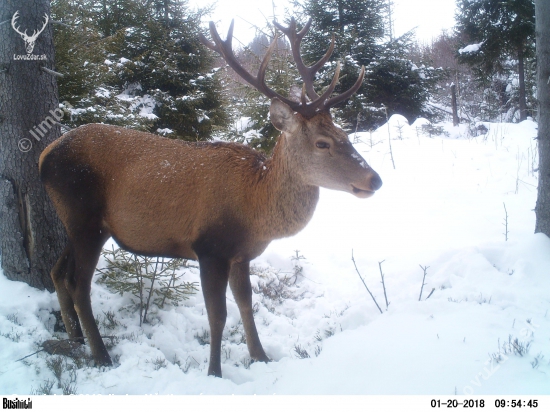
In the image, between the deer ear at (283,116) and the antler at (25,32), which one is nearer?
the deer ear at (283,116)

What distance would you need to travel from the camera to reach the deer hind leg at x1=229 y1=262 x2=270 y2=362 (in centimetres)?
394

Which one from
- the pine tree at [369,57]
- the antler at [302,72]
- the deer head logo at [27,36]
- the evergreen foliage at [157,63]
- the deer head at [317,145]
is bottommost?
the deer head at [317,145]

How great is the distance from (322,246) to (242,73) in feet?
11.9

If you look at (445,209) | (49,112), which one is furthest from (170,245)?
(445,209)

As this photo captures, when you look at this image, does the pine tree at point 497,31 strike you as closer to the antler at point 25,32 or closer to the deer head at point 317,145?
the deer head at point 317,145

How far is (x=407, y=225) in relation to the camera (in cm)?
662

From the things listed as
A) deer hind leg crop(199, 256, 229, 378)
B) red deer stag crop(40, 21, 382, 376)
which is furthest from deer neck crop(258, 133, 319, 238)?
deer hind leg crop(199, 256, 229, 378)

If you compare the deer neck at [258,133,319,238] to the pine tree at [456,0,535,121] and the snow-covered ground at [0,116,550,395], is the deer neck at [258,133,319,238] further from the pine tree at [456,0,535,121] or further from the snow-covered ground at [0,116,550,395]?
the pine tree at [456,0,535,121]

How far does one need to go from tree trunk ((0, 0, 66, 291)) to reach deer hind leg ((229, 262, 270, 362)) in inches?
80.9

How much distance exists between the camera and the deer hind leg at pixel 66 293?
Result: 3.93 m

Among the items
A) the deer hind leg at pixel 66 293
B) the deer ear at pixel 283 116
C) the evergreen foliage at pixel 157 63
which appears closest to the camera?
the deer ear at pixel 283 116

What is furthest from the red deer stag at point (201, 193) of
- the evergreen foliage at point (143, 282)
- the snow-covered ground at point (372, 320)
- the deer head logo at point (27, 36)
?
the deer head logo at point (27, 36)

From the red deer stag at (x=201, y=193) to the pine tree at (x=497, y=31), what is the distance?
14.7m

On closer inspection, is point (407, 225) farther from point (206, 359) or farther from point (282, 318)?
point (206, 359)
